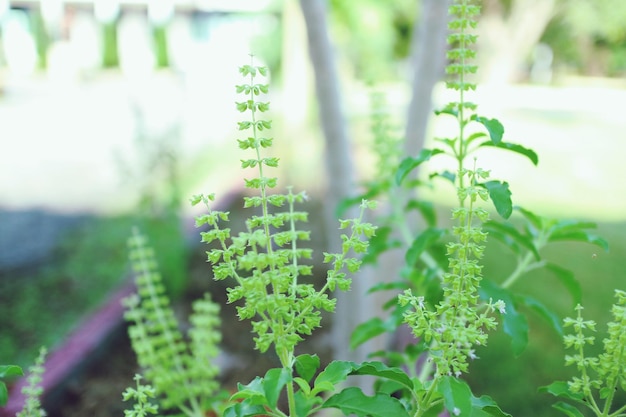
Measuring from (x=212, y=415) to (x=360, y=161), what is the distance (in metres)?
5.88

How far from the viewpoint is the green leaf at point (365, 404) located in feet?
2.72

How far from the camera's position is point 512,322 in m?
1.04

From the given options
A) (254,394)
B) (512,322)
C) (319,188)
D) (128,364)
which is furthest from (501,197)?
(319,188)

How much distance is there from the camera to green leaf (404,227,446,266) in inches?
46.9

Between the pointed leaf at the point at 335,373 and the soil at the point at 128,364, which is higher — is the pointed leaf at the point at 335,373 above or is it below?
above

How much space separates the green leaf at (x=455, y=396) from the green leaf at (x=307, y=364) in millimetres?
190

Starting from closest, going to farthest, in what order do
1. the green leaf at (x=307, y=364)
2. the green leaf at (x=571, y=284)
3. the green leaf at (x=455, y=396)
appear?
the green leaf at (x=455, y=396), the green leaf at (x=307, y=364), the green leaf at (x=571, y=284)

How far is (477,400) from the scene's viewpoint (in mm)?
871

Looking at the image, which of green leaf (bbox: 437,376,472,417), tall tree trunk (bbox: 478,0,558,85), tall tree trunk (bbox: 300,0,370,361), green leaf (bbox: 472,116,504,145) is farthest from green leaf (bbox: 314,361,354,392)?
tall tree trunk (bbox: 478,0,558,85)

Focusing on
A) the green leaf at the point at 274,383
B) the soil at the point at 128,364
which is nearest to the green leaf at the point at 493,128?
the green leaf at the point at 274,383

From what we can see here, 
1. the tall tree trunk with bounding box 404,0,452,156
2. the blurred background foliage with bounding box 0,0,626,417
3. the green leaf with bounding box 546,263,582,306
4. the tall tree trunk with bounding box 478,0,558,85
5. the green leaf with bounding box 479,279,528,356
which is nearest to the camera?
the green leaf with bounding box 479,279,528,356

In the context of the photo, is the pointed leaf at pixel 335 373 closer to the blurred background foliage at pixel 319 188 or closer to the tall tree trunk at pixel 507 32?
the blurred background foliage at pixel 319 188

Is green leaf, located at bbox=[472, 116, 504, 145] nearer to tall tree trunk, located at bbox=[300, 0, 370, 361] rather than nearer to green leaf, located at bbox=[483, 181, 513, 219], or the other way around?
green leaf, located at bbox=[483, 181, 513, 219]

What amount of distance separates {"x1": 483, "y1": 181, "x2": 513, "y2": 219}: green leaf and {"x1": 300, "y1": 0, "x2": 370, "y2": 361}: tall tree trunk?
141 centimetres
